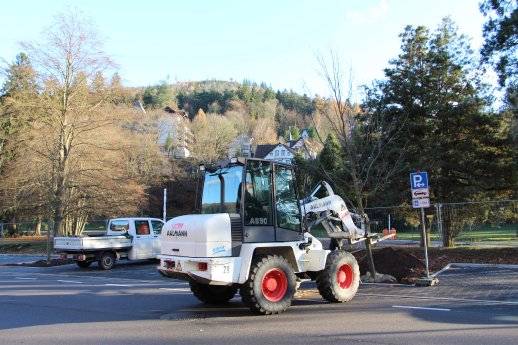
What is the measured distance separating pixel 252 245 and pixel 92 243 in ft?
39.0

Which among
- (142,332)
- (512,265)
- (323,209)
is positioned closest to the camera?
(142,332)

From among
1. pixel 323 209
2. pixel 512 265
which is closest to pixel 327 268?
pixel 323 209

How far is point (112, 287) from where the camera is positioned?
12.6m

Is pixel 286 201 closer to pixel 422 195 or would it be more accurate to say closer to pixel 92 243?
pixel 422 195

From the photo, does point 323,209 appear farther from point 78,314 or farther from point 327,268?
point 78,314

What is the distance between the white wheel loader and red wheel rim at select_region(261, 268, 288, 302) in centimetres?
2

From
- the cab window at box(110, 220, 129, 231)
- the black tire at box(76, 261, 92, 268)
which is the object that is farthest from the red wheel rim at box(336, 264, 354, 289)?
the black tire at box(76, 261, 92, 268)

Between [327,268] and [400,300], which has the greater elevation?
[327,268]

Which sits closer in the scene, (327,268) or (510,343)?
(510,343)

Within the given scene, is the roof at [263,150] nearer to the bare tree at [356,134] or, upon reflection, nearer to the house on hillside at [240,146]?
the house on hillside at [240,146]

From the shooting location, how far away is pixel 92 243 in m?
17.9

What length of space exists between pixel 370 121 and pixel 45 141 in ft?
67.0

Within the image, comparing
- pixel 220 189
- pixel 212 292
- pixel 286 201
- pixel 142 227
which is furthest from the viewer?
pixel 142 227

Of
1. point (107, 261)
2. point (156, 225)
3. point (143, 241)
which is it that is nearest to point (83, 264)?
point (107, 261)
